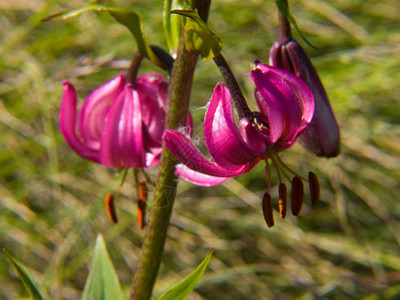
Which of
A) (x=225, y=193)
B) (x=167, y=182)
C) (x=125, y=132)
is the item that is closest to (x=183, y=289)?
(x=167, y=182)

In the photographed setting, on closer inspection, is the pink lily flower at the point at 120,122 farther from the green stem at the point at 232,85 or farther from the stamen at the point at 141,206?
the green stem at the point at 232,85

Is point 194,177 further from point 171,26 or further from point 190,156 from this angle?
point 171,26

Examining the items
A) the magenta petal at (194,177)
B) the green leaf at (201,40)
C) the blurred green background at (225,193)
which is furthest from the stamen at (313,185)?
the blurred green background at (225,193)

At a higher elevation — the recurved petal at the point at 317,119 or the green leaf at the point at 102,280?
the recurved petal at the point at 317,119

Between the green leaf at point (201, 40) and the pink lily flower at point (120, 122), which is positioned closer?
the green leaf at point (201, 40)

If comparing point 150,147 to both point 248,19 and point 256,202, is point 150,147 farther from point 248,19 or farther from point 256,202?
point 248,19

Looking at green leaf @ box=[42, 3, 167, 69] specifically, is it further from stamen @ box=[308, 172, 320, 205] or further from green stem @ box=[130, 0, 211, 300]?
stamen @ box=[308, 172, 320, 205]

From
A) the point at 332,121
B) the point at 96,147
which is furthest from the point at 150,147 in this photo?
the point at 332,121
